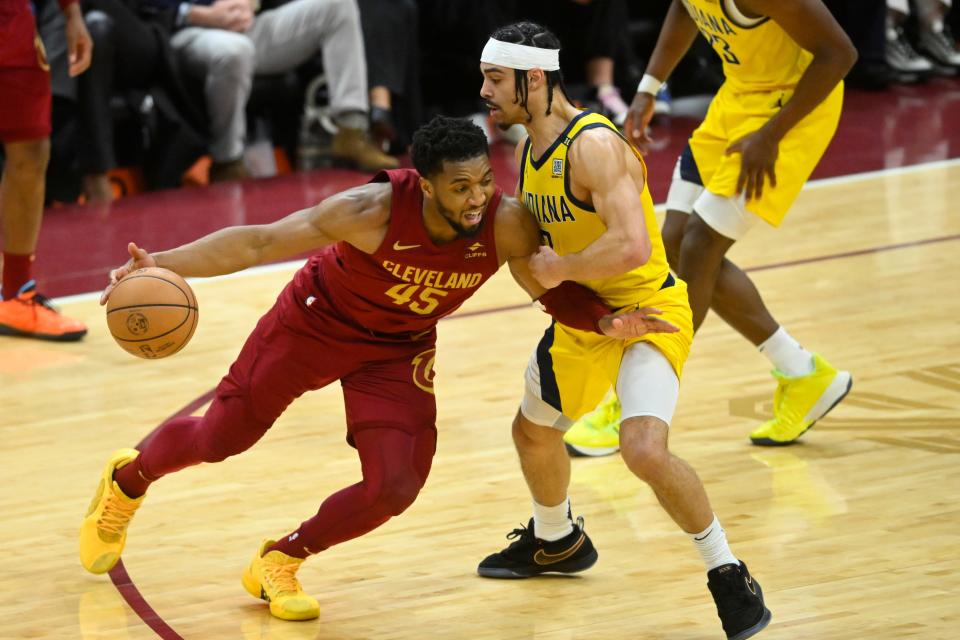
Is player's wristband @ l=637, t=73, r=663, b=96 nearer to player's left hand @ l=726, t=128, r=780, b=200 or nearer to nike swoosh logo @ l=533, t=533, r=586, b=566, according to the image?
player's left hand @ l=726, t=128, r=780, b=200

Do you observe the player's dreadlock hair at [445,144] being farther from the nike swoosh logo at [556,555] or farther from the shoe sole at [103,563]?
the shoe sole at [103,563]

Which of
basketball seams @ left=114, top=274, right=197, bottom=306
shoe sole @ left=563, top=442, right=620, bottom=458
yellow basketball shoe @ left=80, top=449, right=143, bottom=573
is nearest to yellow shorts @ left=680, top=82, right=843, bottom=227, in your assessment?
shoe sole @ left=563, top=442, right=620, bottom=458

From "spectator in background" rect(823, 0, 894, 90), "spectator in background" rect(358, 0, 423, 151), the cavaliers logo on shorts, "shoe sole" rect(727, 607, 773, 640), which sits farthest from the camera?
"spectator in background" rect(823, 0, 894, 90)

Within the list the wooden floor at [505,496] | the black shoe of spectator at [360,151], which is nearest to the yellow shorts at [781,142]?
the wooden floor at [505,496]

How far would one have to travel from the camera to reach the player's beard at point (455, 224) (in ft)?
12.5

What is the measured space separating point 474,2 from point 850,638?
737 centimetres

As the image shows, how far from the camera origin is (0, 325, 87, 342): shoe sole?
6.67 metres

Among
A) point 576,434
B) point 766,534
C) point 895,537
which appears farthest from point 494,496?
point 895,537

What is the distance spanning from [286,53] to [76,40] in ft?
10.3

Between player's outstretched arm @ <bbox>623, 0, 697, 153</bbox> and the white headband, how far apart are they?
140cm

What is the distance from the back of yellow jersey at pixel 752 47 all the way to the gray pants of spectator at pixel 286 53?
4.85m

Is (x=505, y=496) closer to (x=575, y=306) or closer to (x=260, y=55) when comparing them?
(x=575, y=306)

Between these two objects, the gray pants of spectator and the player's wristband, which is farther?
the gray pants of spectator

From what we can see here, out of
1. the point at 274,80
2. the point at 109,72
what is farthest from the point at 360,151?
the point at 109,72
